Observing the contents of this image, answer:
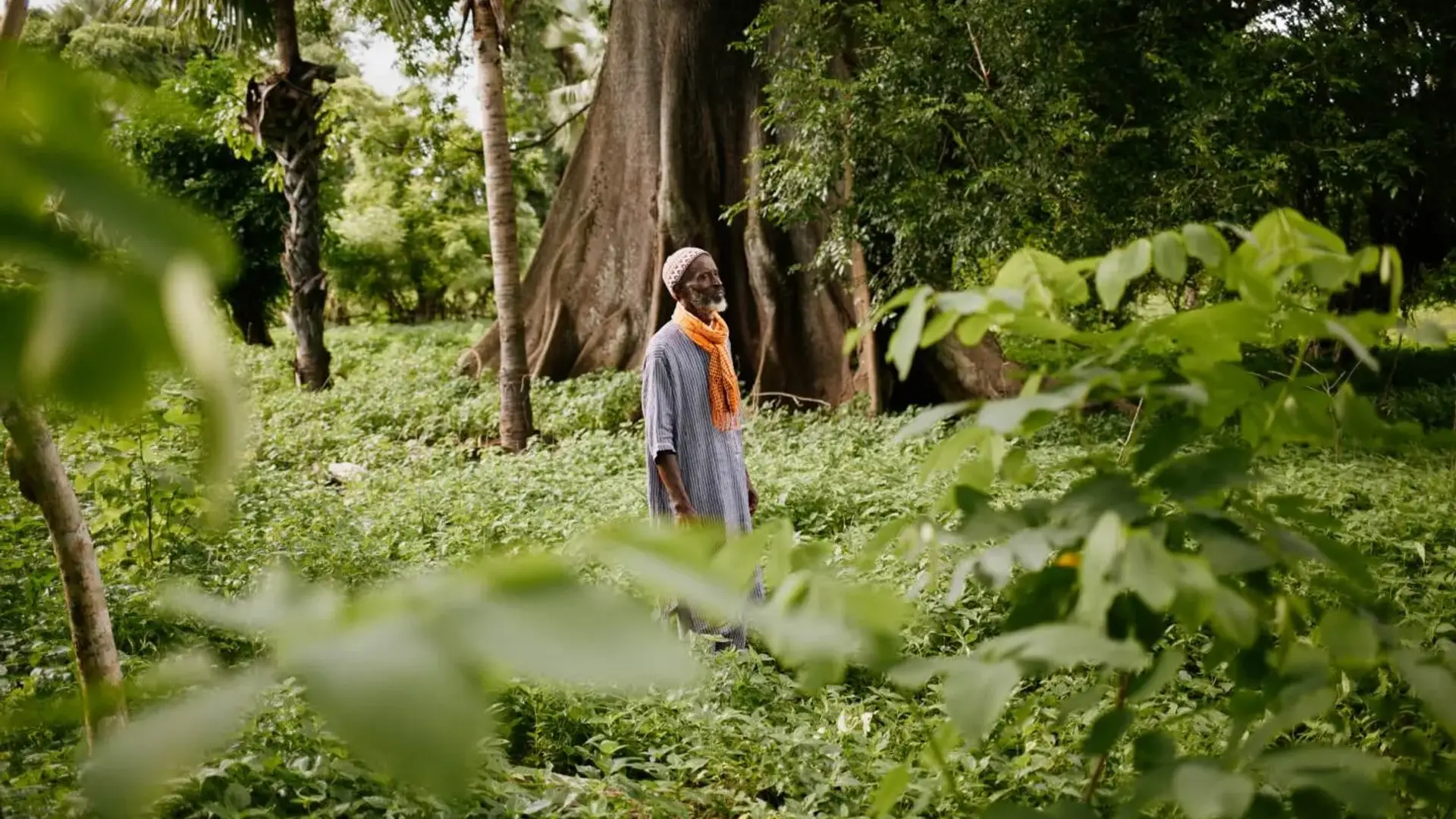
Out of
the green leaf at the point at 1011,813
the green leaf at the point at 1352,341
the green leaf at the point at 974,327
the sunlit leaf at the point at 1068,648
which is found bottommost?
the green leaf at the point at 1011,813

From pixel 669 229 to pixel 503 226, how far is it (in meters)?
1.71

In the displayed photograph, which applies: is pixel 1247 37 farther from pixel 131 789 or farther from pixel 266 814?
pixel 131 789

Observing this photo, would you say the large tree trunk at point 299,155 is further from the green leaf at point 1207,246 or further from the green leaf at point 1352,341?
the green leaf at point 1352,341

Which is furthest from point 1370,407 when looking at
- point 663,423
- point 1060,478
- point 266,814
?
point 1060,478

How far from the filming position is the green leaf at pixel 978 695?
1.90ft

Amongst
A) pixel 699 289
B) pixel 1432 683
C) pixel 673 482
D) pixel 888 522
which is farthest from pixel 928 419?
pixel 699 289

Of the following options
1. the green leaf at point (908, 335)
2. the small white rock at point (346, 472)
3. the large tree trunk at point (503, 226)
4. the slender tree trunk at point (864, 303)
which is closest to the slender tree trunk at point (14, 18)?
the green leaf at point (908, 335)

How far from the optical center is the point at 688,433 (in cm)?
358

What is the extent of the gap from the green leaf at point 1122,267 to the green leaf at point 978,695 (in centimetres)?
32

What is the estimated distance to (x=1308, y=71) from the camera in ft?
20.5

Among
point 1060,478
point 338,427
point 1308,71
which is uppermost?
point 1308,71

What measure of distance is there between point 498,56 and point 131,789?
797 centimetres

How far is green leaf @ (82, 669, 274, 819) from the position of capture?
304 mm

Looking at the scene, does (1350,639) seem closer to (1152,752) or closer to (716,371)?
(1152,752)
